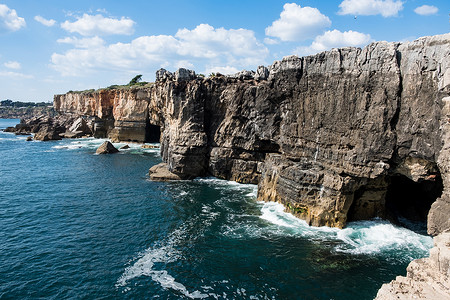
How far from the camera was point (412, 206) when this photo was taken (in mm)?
36094

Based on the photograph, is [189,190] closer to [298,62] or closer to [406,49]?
[298,62]

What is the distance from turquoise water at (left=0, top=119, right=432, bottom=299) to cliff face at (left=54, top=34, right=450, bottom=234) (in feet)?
12.5

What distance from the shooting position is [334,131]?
114 ft

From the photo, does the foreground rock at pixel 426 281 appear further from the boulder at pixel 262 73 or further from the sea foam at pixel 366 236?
the boulder at pixel 262 73

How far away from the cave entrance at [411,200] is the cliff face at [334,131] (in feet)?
0.39

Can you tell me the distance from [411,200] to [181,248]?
95.4 ft

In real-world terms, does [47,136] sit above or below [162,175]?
above

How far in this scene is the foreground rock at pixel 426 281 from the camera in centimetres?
1270

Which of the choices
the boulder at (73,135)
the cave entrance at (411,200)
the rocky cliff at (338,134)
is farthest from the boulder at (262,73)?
the boulder at (73,135)

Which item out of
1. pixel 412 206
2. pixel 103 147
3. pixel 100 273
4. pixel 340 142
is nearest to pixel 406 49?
pixel 340 142

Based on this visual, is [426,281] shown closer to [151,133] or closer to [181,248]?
[181,248]

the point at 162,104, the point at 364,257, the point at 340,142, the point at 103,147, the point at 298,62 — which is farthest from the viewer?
the point at 103,147

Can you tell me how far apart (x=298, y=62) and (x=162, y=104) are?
3643 cm

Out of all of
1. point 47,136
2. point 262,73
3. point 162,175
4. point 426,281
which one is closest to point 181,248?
point 426,281
